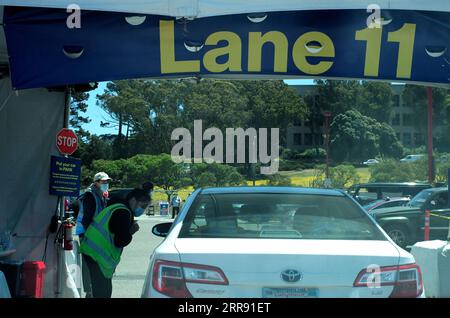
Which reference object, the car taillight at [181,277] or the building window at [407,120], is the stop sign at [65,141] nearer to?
the car taillight at [181,277]

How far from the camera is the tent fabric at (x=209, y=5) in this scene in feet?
17.5

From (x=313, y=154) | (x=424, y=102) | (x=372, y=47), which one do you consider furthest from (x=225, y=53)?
(x=313, y=154)

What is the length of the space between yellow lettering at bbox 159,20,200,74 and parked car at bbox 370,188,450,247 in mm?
10695

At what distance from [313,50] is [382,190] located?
15.7 meters

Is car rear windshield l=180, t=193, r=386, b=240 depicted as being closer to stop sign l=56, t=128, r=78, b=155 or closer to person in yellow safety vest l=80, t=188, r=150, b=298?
person in yellow safety vest l=80, t=188, r=150, b=298

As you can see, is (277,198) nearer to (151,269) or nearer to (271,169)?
(151,269)

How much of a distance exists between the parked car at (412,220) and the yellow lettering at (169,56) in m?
10.7

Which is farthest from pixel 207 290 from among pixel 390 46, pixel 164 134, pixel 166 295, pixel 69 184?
pixel 164 134

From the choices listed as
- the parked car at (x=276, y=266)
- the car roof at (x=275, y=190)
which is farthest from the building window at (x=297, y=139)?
the parked car at (x=276, y=266)

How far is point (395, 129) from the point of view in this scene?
1411 centimetres

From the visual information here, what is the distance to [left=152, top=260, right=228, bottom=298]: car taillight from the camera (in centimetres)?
364

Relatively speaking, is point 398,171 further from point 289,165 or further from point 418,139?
point 289,165

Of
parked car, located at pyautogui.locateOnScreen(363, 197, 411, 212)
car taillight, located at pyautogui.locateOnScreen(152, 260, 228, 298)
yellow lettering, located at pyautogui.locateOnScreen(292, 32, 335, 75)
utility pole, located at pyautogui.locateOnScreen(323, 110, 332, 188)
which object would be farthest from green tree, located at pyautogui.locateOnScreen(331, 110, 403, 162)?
car taillight, located at pyautogui.locateOnScreen(152, 260, 228, 298)

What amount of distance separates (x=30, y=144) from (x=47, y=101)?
56 cm
